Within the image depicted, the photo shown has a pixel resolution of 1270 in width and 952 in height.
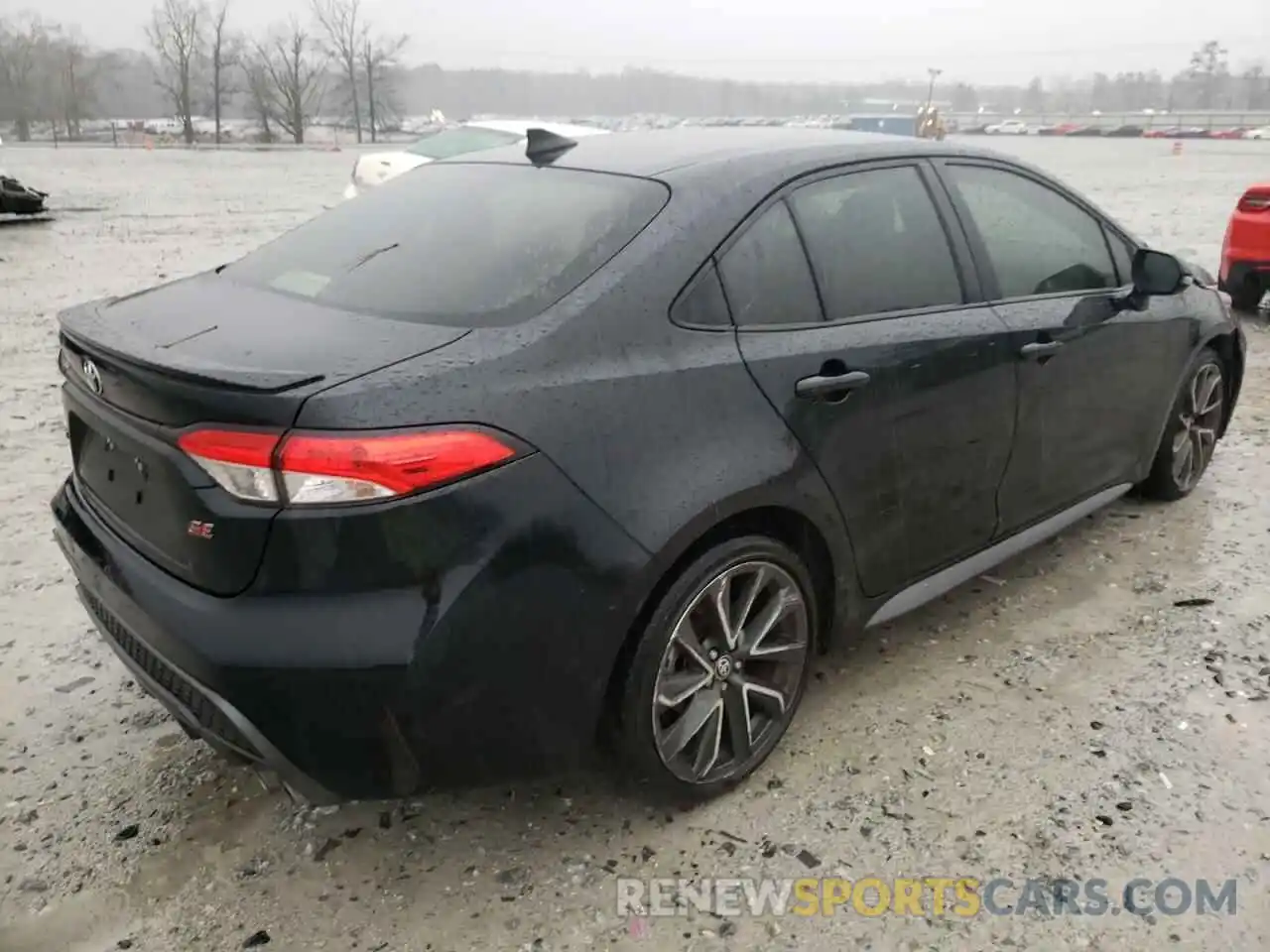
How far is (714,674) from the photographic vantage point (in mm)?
2658

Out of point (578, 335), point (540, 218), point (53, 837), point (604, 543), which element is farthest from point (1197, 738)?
point (53, 837)

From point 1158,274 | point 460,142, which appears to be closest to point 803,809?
point 1158,274

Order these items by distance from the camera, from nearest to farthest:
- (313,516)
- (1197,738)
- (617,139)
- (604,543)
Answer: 1. (313,516)
2. (604,543)
3. (1197,738)
4. (617,139)

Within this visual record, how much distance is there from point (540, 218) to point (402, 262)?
1.22 ft

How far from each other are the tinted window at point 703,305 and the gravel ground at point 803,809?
1.25 m

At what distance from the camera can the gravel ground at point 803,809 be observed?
2.35 meters

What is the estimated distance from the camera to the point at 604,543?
7.42ft

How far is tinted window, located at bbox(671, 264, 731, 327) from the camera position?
249cm

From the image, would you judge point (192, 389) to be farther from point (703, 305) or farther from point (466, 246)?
point (703, 305)

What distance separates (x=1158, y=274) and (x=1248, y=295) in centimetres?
563

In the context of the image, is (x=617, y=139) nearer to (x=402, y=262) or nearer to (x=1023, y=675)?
(x=402, y=262)

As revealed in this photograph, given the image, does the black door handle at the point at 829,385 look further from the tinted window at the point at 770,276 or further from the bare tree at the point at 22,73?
the bare tree at the point at 22,73

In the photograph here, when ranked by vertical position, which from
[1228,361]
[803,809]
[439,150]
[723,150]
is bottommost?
[803,809]

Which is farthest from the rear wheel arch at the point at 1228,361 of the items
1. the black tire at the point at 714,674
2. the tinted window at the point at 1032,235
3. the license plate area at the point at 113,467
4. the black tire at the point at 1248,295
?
the black tire at the point at 1248,295
